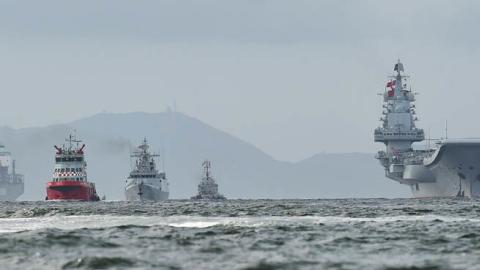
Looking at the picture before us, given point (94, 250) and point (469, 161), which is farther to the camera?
point (469, 161)

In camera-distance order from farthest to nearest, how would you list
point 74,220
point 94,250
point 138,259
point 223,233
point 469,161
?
point 469,161 < point 74,220 < point 223,233 < point 94,250 < point 138,259

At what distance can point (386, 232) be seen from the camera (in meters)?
51.9

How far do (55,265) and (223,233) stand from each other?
15.3 m

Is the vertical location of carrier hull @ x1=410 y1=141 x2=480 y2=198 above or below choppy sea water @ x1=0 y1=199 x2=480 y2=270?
above

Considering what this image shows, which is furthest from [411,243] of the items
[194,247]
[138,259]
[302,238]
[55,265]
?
[55,265]

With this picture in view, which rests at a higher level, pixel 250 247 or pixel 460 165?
pixel 460 165

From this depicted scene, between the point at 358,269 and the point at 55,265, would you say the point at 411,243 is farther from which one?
the point at 55,265

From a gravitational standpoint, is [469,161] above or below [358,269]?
above

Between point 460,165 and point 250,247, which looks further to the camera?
point 460,165

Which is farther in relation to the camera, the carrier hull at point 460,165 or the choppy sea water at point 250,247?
the carrier hull at point 460,165

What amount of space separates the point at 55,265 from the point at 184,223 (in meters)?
26.2

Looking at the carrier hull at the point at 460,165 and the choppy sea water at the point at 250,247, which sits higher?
the carrier hull at the point at 460,165

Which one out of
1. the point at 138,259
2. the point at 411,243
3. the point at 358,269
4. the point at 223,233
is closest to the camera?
the point at 358,269

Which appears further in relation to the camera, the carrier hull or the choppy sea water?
the carrier hull
